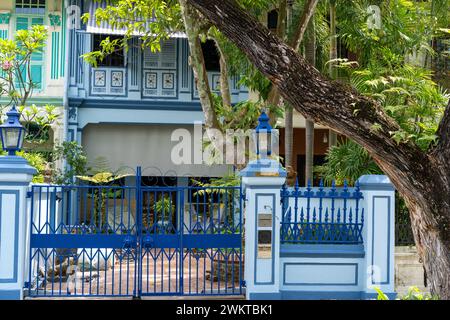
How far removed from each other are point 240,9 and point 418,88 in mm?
4467

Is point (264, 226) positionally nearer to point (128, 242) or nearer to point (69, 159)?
point (128, 242)

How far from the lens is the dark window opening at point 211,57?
1539 cm

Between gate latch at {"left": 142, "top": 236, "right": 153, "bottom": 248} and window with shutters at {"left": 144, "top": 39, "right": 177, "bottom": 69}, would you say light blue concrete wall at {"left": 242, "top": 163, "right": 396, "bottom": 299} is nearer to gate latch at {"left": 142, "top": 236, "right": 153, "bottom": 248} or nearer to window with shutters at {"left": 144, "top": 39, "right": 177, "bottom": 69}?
gate latch at {"left": 142, "top": 236, "right": 153, "bottom": 248}

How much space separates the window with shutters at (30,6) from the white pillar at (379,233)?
33.9ft

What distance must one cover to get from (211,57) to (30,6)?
4.46 m

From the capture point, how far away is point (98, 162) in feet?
49.9

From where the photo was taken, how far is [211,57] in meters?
15.5

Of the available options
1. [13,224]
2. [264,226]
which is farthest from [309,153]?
[13,224]

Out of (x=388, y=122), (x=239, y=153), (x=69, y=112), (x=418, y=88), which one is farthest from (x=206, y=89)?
(x=69, y=112)

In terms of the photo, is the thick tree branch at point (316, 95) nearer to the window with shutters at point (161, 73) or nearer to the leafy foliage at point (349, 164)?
the leafy foliage at point (349, 164)

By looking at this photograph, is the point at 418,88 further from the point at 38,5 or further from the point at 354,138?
the point at 38,5

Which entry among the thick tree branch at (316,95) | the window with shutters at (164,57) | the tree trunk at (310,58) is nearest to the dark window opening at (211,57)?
the window with shutters at (164,57)

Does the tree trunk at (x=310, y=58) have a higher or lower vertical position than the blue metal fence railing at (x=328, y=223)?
higher
